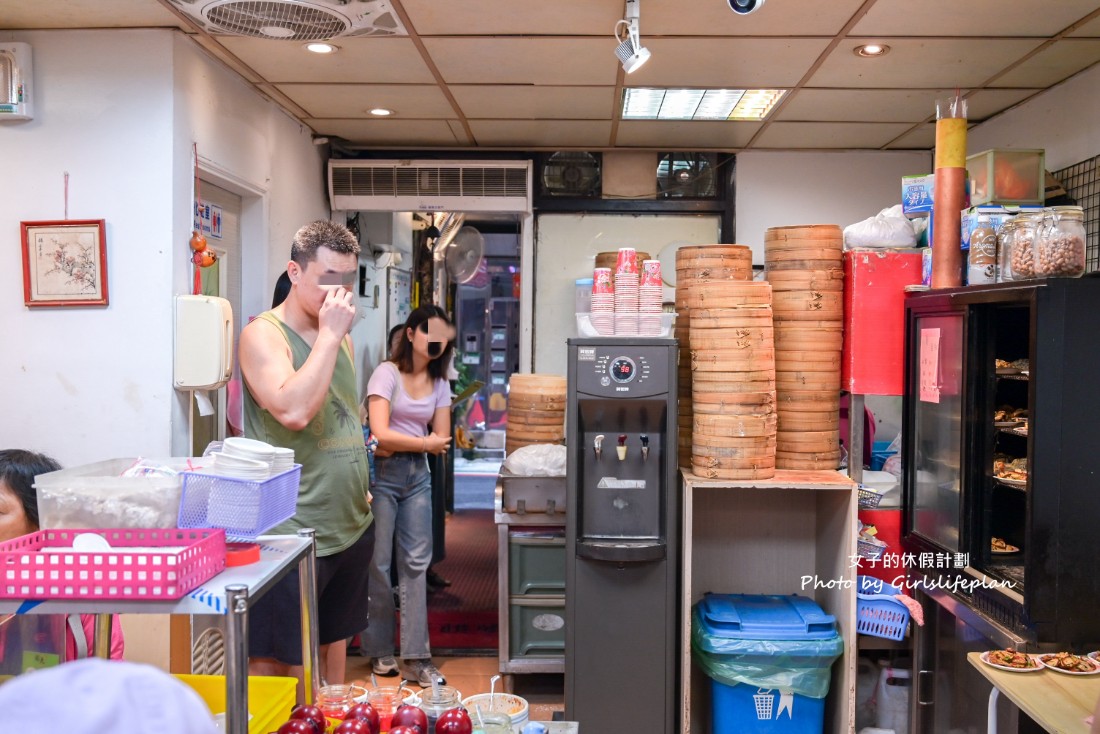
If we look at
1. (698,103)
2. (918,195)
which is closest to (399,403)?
(698,103)

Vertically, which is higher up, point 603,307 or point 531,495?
point 603,307

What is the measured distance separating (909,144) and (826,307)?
2400mm

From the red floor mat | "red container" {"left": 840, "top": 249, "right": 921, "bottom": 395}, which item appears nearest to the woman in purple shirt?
the red floor mat

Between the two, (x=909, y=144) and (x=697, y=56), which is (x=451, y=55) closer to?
(x=697, y=56)

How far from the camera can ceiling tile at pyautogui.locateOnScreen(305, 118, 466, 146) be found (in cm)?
457

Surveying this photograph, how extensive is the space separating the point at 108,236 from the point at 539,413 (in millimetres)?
2001

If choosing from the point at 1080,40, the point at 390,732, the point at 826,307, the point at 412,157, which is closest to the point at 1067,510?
the point at 826,307

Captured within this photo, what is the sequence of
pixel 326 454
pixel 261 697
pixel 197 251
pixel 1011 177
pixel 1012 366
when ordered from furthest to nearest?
1. pixel 197 251
2. pixel 1011 177
3. pixel 1012 366
4. pixel 326 454
5. pixel 261 697

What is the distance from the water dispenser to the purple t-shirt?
1.07 metres

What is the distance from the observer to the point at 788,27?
3102 millimetres

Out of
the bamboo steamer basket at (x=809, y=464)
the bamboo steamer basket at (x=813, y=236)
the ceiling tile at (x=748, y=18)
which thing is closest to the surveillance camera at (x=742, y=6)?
the ceiling tile at (x=748, y=18)

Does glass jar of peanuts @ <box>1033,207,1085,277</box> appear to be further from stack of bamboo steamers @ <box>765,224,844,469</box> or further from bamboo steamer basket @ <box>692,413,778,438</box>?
bamboo steamer basket @ <box>692,413,778,438</box>

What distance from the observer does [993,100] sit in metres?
4.08

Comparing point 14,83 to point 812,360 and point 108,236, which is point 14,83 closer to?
point 108,236
